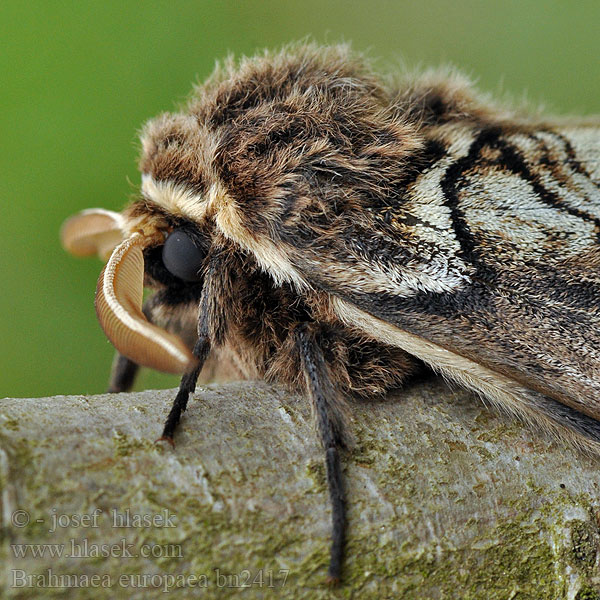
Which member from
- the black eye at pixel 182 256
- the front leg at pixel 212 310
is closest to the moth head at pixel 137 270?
the black eye at pixel 182 256

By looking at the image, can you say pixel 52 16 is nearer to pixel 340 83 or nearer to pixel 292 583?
pixel 340 83

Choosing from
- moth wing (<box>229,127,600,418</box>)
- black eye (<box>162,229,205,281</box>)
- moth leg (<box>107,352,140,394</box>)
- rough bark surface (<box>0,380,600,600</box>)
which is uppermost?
moth wing (<box>229,127,600,418</box>)

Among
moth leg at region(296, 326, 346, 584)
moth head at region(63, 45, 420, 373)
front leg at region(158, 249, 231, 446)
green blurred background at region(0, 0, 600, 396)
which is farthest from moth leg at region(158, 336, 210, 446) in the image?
green blurred background at region(0, 0, 600, 396)

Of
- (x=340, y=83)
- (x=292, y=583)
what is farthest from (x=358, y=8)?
(x=292, y=583)

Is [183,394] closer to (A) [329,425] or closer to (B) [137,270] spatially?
(A) [329,425]

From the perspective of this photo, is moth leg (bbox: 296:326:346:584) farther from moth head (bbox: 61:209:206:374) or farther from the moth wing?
moth head (bbox: 61:209:206:374)
